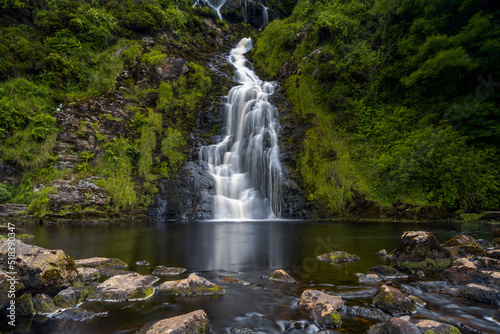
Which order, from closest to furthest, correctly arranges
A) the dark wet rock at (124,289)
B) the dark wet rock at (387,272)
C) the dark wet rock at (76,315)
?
the dark wet rock at (76,315) → the dark wet rock at (124,289) → the dark wet rock at (387,272)

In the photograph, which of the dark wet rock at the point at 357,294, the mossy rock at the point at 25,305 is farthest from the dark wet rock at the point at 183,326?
the dark wet rock at the point at 357,294

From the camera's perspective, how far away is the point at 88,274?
476cm

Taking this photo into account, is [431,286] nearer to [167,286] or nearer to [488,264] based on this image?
[488,264]

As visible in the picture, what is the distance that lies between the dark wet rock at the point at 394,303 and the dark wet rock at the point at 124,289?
3427mm

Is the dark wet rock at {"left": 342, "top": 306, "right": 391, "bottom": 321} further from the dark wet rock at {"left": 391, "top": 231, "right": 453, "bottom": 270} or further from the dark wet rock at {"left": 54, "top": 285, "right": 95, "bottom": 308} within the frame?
the dark wet rock at {"left": 54, "top": 285, "right": 95, "bottom": 308}

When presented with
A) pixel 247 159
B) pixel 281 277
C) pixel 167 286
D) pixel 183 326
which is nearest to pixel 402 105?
pixel 247 159

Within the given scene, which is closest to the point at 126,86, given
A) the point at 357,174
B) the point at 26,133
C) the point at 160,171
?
the point at 26,133

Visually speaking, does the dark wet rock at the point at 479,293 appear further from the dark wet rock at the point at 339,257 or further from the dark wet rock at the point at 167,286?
the dark wet rock at the point at 167,286

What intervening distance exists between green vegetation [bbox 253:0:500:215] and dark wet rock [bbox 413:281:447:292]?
40.2ft

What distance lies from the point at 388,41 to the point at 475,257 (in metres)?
19.6

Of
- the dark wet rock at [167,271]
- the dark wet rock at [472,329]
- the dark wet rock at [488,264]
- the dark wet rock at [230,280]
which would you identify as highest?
the dark wet rock at [488,264]

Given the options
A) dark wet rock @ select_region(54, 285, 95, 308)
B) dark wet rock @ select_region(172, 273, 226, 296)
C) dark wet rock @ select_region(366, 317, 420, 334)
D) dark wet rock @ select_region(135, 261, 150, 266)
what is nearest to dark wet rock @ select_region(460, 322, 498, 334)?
dark wet rock @ select_region(366, 317, 420, 334)

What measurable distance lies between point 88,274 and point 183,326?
10.4 ft

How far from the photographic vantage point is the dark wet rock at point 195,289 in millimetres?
4102
